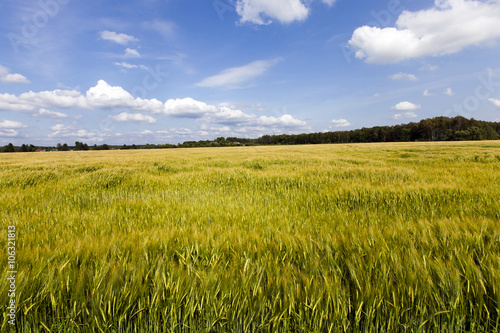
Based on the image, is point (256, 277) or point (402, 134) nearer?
point (256, 277)

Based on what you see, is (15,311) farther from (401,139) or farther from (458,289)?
(401,139)

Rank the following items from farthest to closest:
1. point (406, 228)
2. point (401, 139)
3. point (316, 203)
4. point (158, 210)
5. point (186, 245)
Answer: point (401, 139), point (316, 203), point (158, 210), point (406, 228), point (186, 245)

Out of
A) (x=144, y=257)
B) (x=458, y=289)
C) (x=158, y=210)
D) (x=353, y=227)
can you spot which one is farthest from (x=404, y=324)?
(x=158, y=210)

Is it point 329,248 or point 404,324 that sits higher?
point 329,248

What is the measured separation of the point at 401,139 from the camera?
11025 centimetres

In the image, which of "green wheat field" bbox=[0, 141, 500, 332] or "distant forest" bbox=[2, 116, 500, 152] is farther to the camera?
"distant forest" bbox=[2, 116, 500, 152]

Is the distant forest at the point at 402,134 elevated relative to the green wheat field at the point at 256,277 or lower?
elevated

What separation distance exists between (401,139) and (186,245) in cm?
13633

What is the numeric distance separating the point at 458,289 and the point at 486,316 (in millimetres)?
203

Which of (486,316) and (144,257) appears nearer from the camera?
(486,316)

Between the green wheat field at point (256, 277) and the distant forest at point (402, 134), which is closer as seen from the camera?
the green wheat field at point (256, 277)

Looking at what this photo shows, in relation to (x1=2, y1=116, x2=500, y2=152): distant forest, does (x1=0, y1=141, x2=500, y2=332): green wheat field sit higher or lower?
lower

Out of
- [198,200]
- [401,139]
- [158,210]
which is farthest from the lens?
[401,139]

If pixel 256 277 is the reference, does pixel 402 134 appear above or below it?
above
